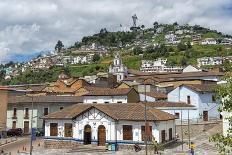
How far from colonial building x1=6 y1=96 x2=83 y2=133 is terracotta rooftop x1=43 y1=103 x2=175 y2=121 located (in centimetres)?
1421

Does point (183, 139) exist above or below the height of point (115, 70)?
below

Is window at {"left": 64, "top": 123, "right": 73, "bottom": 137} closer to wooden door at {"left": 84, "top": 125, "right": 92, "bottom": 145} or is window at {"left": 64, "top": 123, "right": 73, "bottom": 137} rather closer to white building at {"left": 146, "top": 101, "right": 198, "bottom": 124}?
wooden door at {"left": 84, "top": 125, "right": 92, "bottom": 145}

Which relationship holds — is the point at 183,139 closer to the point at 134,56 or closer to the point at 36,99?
the point at 36,99

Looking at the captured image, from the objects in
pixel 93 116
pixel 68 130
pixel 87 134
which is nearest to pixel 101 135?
pixel 87 134

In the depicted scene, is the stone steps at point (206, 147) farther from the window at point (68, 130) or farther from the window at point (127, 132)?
the window at point (68, 130)

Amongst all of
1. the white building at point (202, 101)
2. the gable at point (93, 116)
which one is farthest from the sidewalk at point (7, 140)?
the white building at point (202, 101)

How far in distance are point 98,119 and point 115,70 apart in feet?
251

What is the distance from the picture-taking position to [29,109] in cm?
6212

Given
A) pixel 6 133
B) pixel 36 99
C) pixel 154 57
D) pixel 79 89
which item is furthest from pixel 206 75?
pixel 154 57

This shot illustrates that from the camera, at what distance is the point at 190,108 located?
185 ft

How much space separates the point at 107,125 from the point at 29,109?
21571 mm

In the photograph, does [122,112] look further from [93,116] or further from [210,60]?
[210,60]

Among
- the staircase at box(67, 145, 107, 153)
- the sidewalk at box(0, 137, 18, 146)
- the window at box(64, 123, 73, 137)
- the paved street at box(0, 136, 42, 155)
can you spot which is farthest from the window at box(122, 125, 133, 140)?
the sidewalk at box(0, 137, 18, 146)

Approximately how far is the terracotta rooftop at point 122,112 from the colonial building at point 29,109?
1421cm
